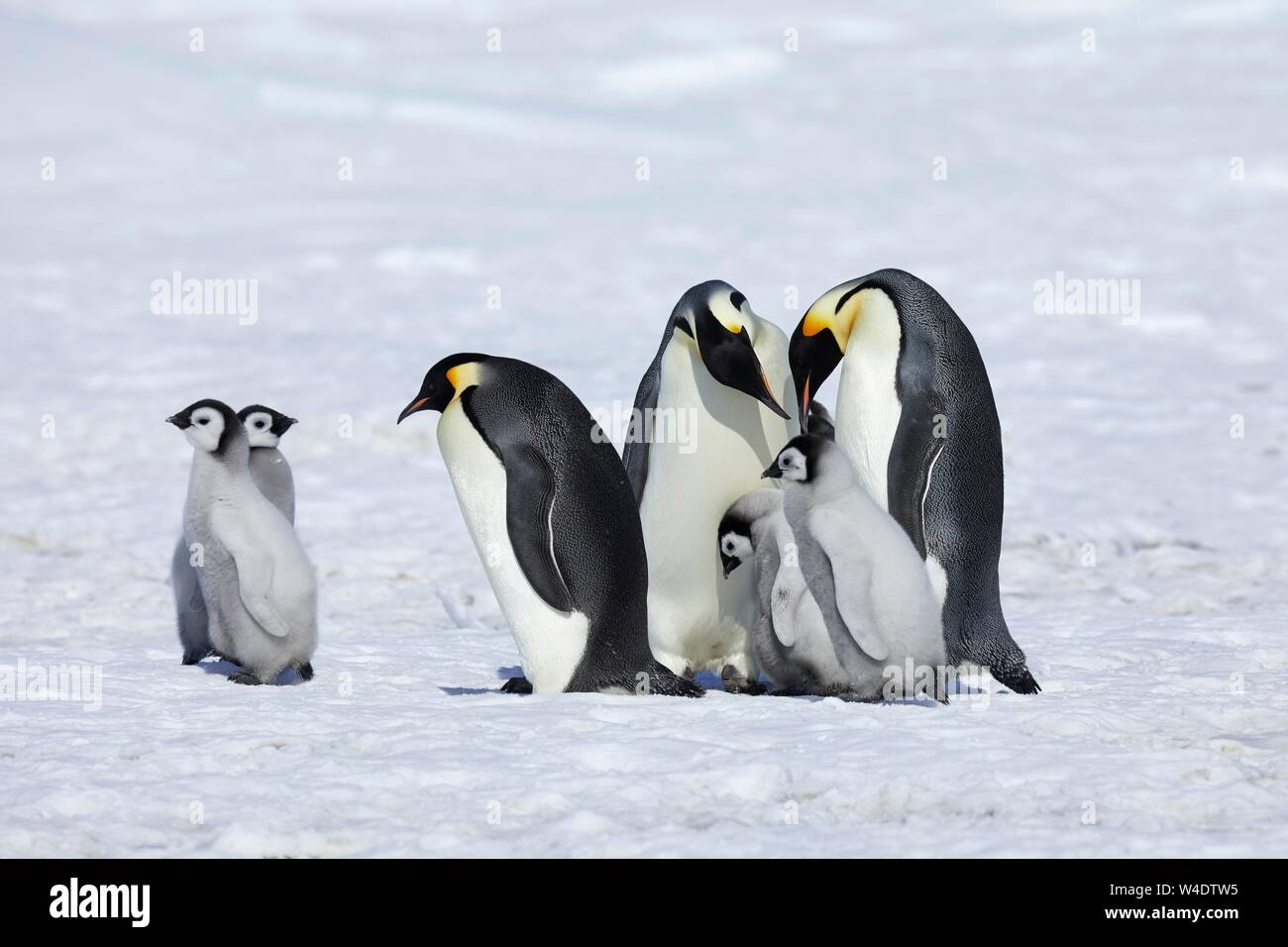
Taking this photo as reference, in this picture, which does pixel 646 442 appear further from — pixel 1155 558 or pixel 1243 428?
pixel 1243 428

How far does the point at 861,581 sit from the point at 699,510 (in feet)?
2.44

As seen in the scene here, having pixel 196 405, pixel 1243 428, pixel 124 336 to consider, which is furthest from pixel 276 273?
pixel 196 405

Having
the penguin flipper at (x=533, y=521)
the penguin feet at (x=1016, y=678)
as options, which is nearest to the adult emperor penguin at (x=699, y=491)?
the penguin flipper at (x=533, y=521)

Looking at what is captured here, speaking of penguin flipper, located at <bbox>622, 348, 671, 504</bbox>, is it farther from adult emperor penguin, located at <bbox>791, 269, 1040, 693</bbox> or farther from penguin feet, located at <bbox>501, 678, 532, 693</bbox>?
penguin feet, located at <bbox>501, 678, 532, 693</bbox>

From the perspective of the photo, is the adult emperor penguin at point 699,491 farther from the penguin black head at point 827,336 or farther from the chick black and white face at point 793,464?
the chick black and white face at point 793,464

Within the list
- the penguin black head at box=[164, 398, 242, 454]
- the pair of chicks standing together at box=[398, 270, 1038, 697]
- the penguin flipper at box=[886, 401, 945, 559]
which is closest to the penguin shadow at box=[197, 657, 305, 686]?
the penguin black head at box=[164, 398, 242, 454]

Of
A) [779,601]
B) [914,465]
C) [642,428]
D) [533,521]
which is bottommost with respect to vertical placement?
[779,601]

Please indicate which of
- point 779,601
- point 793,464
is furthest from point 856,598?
point 793,464

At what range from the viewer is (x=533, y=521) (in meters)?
3.86

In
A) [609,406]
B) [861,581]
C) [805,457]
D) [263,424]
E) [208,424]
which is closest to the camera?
[861,581]

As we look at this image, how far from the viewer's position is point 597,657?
12.8 ft

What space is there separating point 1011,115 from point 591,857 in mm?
21861

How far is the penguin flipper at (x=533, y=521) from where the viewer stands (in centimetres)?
386

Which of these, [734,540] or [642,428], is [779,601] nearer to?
[734,540]
